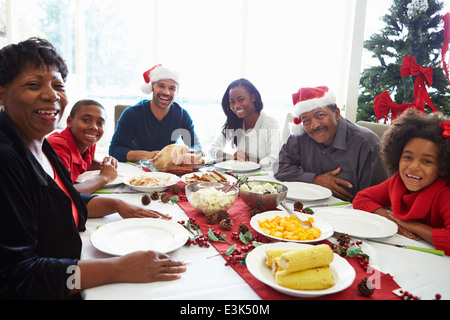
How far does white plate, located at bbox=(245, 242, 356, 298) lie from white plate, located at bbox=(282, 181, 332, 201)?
2.22 ft

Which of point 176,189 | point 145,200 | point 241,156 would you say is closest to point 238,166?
point 241,156

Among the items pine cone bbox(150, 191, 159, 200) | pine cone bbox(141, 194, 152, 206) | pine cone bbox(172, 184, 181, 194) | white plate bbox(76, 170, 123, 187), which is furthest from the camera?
white plate bbox(76, 170, 123, 187)

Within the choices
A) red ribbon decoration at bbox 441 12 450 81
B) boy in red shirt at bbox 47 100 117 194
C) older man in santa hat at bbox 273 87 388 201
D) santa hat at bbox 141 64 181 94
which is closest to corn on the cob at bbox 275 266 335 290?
older man in santa hat at bbox 273 87 388 201

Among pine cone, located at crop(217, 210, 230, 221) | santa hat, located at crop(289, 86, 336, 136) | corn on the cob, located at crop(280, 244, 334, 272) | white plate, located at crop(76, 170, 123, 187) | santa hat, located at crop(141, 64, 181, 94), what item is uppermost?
santa hat, located at crop(141, 64, 181, 94)

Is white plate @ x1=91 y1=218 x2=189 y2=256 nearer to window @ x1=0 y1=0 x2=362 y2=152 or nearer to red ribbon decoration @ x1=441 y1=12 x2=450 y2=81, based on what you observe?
red ribbon decoration @ x1=441 y1=12 x2=450 y2=81

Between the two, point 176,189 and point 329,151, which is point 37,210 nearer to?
point 176,189

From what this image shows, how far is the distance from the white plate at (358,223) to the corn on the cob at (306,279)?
465 mm

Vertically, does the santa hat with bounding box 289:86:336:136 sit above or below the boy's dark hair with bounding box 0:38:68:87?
below

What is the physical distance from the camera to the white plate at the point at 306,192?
174 centimetres

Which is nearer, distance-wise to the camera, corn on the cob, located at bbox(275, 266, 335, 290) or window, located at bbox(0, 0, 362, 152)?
corn on the cob, located at bbox(275, 266, 335, 290)

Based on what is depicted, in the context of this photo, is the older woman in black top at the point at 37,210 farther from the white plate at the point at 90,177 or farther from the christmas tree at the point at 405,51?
the christmas tree at the point at 405,51

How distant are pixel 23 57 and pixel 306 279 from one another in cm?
113

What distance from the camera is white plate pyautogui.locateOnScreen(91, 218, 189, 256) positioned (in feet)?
3.62
